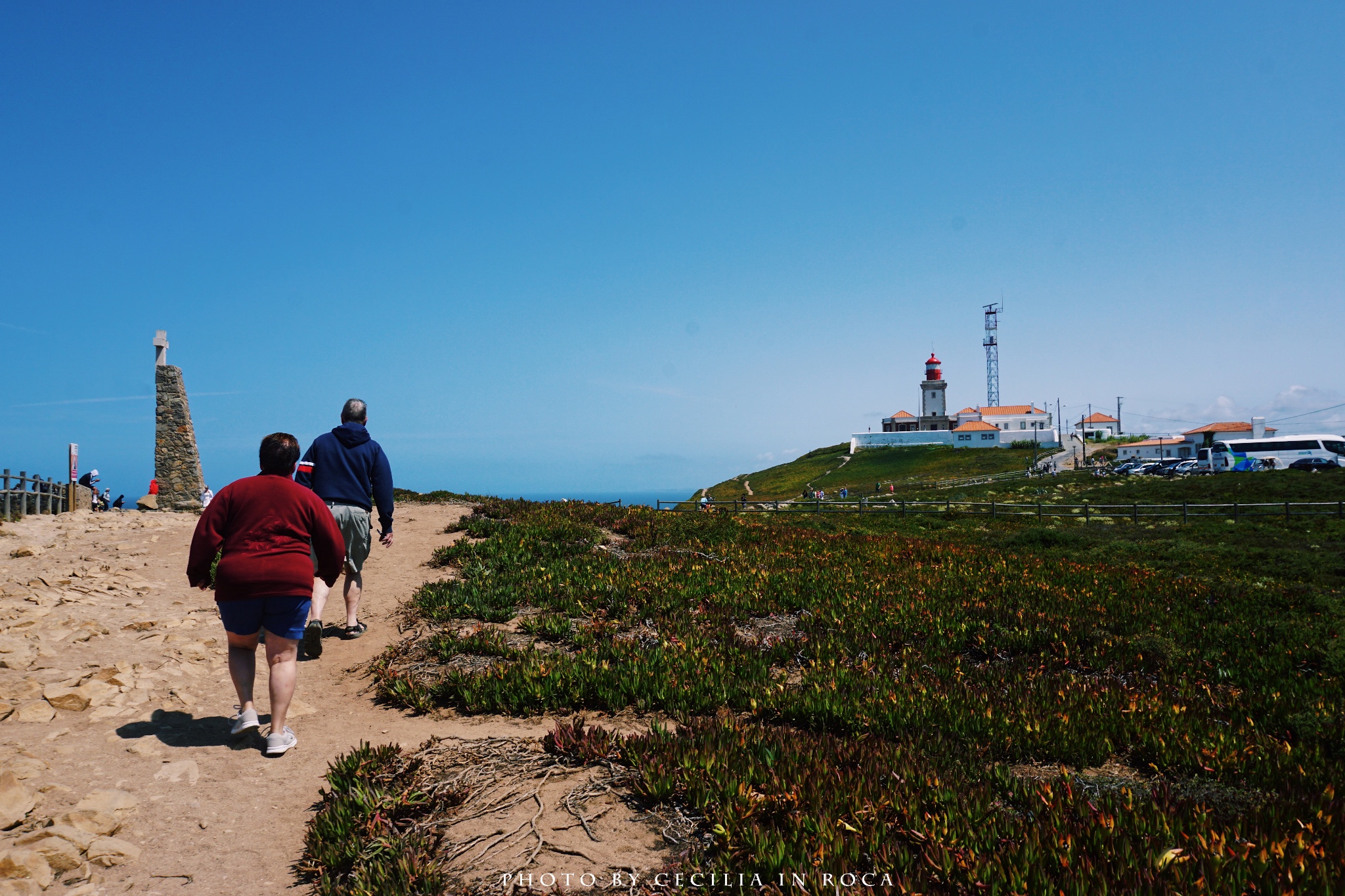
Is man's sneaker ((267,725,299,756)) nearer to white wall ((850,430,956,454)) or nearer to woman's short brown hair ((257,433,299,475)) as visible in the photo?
woman's short brown hair ((257,433,299,475))

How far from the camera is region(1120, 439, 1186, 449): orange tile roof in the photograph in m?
87.4

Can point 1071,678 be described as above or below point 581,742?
below

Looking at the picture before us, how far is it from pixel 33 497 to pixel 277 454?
23.8 metres

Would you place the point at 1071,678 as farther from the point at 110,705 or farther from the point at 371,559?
the point at 371,559

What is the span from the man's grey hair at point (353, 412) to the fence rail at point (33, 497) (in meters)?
18.6

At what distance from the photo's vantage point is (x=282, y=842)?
13.6 ft

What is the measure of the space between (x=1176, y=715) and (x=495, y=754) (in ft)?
18.4

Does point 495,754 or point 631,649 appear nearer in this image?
point 495,754

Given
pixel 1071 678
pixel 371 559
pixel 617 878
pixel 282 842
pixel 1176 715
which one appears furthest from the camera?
pixel 371 559

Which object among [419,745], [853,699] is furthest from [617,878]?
[853,699]

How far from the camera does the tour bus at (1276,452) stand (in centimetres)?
6172

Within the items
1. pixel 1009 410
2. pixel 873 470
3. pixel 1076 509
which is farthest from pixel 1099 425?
Result: pixel 1076 509

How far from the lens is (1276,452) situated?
6512 cm

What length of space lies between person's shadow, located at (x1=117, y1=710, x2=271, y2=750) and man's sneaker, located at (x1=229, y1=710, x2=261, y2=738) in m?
0.11
